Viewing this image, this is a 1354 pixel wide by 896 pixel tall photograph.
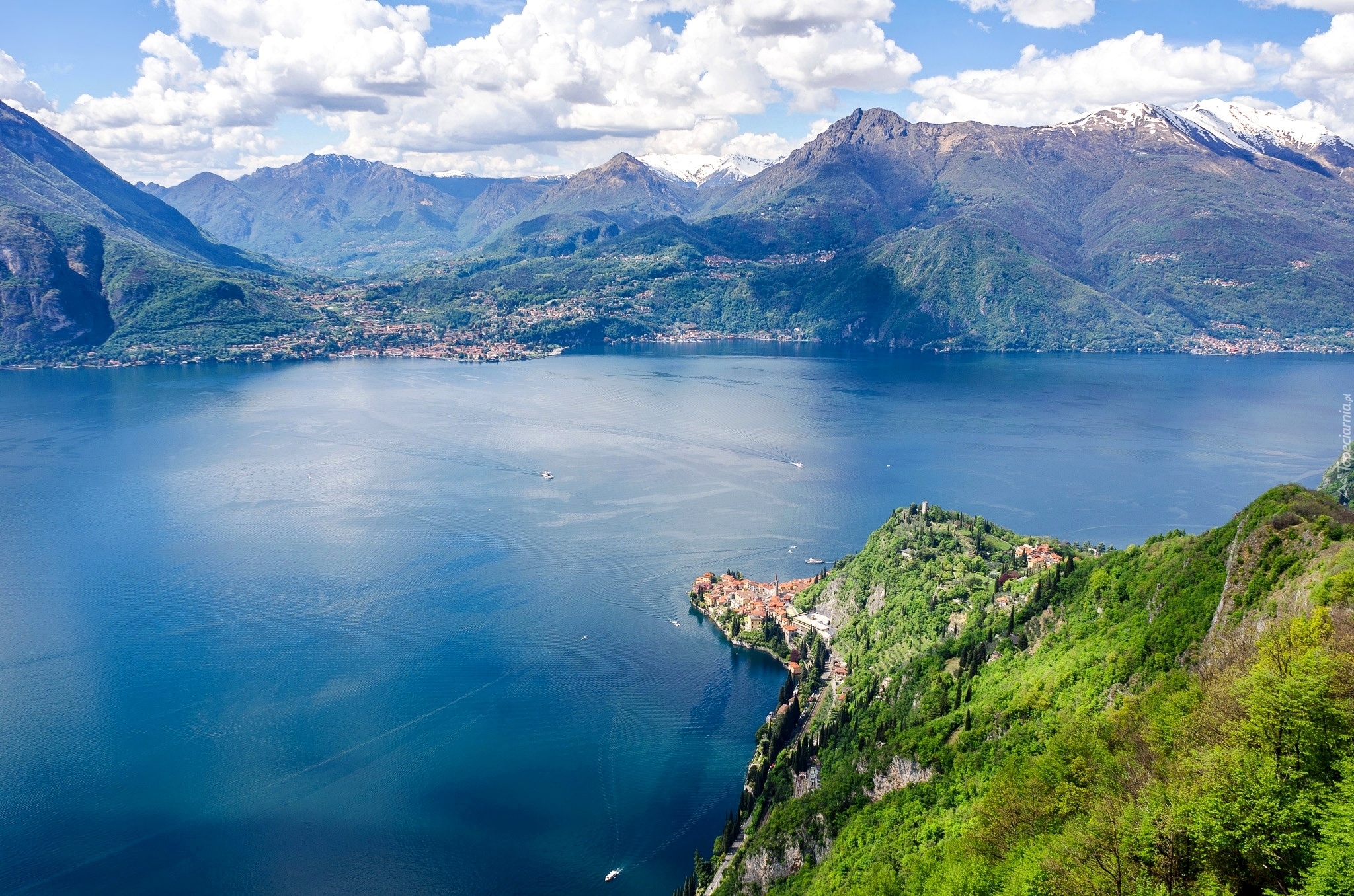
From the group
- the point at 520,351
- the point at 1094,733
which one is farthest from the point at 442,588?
the point at 520,351

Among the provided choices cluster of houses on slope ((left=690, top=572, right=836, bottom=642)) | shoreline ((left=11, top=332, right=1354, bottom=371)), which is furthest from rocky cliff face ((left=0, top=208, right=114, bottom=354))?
cluster of houses on slope ((left=690, top=572, right=836, bottom=642))

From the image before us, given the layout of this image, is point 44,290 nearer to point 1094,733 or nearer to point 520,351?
point 520,351

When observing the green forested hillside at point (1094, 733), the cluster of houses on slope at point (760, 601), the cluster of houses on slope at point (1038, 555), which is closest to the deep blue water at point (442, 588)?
the cluster of houses on slope at point (760, 601)

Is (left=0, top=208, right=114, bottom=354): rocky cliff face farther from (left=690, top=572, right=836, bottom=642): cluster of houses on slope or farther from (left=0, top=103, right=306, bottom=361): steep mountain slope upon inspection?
(left=690, top=572, right=836, bottom=642): cluster of houses on slope

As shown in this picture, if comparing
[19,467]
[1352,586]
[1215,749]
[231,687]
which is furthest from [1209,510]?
[19,467]

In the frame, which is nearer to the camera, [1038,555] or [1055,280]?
[1038,555]

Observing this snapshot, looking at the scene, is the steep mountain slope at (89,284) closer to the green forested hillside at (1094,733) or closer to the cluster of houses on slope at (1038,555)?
the cluster of houses on slope at (1038,555)
